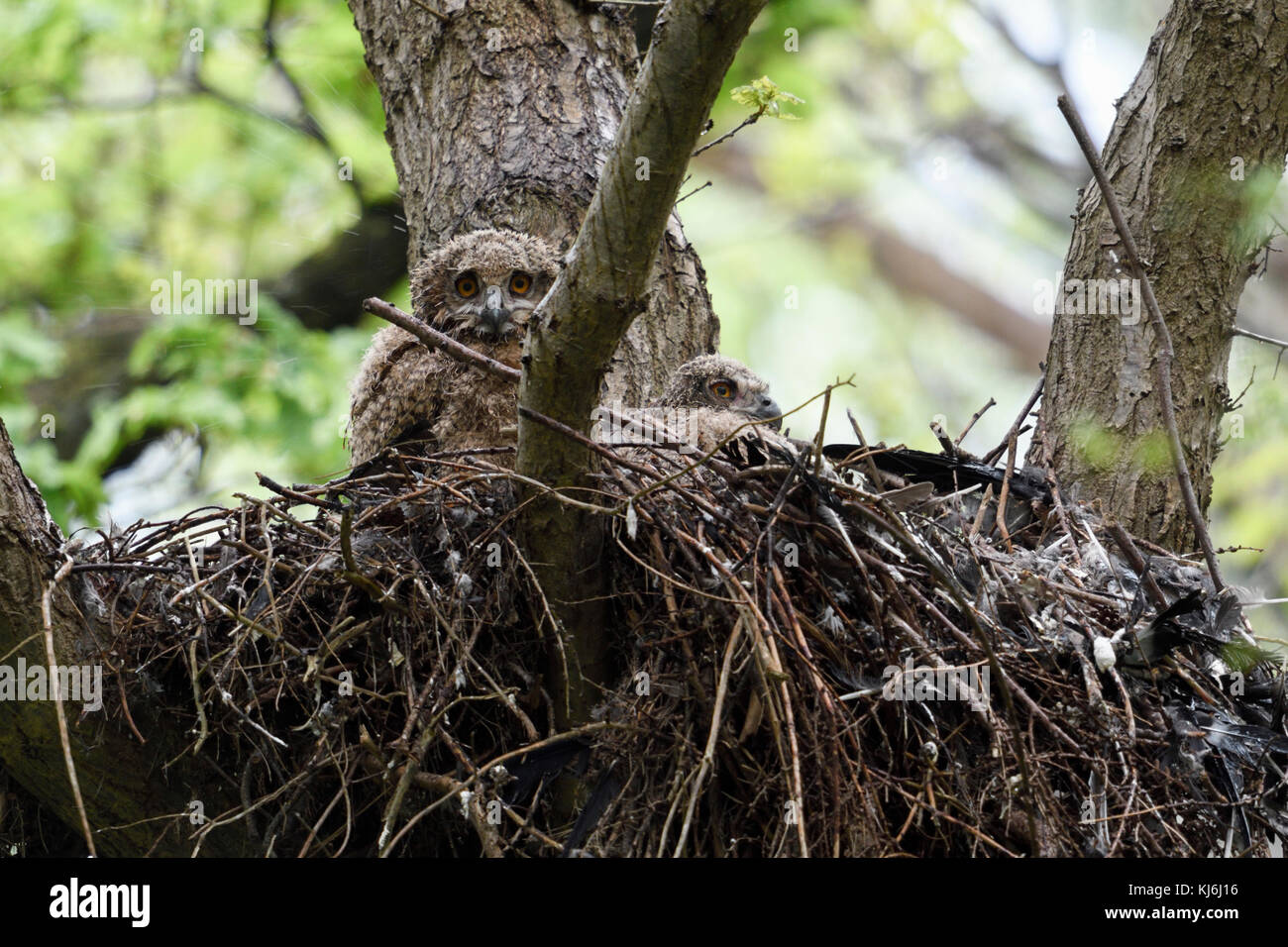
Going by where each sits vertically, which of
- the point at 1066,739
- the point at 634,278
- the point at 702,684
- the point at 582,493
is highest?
the point at 634,278

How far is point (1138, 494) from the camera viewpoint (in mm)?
4262

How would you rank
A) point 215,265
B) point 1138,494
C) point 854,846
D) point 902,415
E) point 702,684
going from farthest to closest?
1. point 902,415
2. point 215,265
3. point 1138,494
4. point 702,684
5. point 854,846

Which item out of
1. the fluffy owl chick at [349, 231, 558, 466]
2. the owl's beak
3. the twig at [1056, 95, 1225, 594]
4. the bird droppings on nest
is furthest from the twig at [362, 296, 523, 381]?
the twig at [1056, 95, 1225, 594]

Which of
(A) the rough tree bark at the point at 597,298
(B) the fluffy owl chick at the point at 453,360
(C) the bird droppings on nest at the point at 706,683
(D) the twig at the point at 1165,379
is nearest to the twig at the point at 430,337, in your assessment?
(A) the rough tree bark at the point at 597,298

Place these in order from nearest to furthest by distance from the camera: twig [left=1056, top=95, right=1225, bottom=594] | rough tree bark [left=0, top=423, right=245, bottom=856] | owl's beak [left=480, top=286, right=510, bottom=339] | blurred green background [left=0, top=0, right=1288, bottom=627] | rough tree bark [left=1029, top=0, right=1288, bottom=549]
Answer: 1. rough tree bark [left=0, top=423, right=245, bottom=856]
2. twig [left=1056, top=95, right=1225, bottom=594]
3. rough tree bark [left=1029, top=0, right=1288, bottom=549]
4. owl's beak [left=480, top=286, right=510, bottom=339]
5. blurred green background [left=0, top=0, right=1288, bottom=627]

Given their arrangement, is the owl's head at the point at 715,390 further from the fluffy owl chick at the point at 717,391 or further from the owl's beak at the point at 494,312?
the owl's beak at the point at 494,312

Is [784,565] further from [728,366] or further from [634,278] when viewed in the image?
[728,366]

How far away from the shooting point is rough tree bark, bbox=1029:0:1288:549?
4238mm

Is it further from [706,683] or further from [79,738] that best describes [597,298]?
[79,738]

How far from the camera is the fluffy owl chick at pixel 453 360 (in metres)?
4.39

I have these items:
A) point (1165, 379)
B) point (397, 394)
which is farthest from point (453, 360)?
point (1165, 379)

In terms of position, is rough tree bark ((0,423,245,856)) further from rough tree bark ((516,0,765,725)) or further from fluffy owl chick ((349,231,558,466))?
fluffy owl chick ((349,231,558,466))
